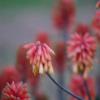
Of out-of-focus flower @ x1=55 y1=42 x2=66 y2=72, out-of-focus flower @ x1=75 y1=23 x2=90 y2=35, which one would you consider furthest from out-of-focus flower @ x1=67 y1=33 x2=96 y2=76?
out-of-focus flower @ x1=55 y1=42 x2=66 y2=72

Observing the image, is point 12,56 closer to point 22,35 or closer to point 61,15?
point 22,35

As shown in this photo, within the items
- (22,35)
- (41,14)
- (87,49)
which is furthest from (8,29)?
(87,49)

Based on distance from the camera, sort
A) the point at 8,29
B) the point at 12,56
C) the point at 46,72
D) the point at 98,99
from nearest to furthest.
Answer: the point at 46,72
the point at 98,99
the point at 12,56
the point at 8,29

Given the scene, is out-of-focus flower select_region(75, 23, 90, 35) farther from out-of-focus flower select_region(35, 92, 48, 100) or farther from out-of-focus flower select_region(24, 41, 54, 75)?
out-of-focus flower select_region(24, 41, 54, 75)

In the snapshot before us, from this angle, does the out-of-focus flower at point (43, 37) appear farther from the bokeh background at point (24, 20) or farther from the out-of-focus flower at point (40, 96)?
the bokeh background at point (24, 20)

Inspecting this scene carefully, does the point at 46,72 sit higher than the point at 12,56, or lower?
higher

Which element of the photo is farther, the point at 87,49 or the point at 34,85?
the point at 34,85

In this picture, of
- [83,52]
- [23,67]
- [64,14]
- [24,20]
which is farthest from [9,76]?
[24,20]
